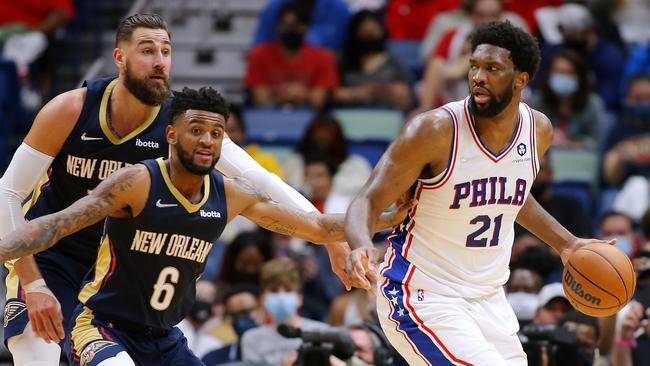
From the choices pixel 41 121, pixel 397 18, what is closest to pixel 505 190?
pixel 41 121

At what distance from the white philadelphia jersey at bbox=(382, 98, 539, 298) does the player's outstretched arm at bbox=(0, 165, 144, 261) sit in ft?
4.49

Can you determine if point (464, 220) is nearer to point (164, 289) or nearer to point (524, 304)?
point (164, 289)

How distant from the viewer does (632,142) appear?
11.4m

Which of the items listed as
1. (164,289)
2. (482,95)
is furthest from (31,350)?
(482,95)

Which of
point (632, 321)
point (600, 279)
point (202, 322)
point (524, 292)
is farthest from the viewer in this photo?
point (202, 322)

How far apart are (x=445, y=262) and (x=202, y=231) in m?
1.21

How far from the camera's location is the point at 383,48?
12.4 meters

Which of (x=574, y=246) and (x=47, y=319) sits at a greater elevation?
(x=574, y=246)

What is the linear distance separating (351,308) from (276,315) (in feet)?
2.35

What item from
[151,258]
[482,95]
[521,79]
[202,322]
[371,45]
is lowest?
[202,322]

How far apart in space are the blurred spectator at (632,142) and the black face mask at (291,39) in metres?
3.26

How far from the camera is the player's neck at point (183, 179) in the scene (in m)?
5.96

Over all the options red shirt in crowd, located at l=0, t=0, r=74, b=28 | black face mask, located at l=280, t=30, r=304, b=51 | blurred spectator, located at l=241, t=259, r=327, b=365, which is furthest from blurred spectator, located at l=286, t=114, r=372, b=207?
red shirt in crowd, located at l=0, t=0, r=74, b=28

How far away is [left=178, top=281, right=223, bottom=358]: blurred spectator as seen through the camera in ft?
31.7
